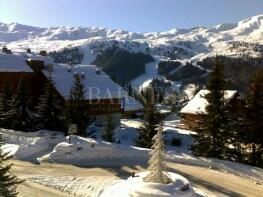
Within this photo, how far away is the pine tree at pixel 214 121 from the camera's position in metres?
35.4

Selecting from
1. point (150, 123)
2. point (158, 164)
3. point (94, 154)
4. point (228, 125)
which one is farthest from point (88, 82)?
point (158, 164)

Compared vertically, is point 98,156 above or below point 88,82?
below

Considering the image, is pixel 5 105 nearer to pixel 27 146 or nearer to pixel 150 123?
pixel 27 146

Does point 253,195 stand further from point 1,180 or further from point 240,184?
point 1,180

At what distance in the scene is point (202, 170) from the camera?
96.4ft

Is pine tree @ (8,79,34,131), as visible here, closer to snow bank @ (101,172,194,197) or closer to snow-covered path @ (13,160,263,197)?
snow-covered path @ (13,160,263,197)

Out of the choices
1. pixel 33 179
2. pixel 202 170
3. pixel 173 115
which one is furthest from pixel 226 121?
pixel 173 115

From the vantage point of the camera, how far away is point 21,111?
47062 mm

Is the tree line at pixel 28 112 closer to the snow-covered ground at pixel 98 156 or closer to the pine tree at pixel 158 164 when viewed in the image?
the snow-covered ground at pixel 98 156

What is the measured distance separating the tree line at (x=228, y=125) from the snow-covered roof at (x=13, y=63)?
1201 inches

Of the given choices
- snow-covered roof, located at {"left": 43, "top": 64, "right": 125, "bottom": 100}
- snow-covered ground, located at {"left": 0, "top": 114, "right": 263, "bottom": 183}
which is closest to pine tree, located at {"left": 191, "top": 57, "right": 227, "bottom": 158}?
snow-covered ground, located at {"left": 0, "top": 114, "right": 263, "bottom": 183}

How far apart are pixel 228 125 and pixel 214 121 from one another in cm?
122

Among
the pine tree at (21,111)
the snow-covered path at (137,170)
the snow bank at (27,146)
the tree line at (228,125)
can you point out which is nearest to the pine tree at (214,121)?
the tree line at (228,125)

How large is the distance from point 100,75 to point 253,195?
44565mm
